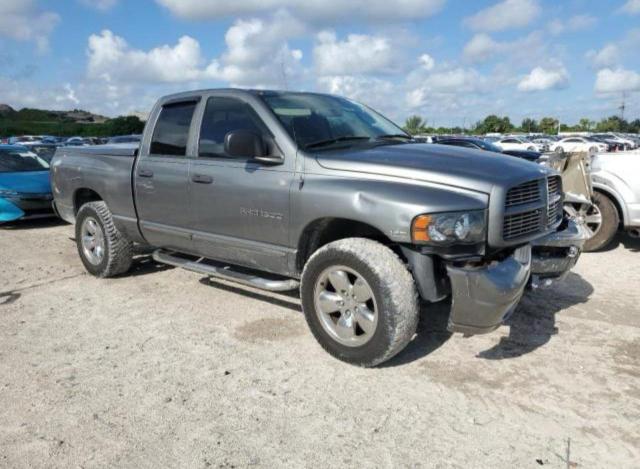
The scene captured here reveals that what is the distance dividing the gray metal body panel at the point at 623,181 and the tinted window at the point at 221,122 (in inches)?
189

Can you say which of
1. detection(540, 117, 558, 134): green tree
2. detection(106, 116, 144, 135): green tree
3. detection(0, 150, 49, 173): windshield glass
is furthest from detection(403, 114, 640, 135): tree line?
detection(0, 150, 49, 173): windshield glass

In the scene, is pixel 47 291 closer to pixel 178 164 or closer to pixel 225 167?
pixel 178 164

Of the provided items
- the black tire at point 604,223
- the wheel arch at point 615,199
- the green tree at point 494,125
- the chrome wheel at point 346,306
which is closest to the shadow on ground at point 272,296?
the chrome wheel at point 346,306

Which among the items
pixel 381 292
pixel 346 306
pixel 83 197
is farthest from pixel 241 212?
pixel 83 197

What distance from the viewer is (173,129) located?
16.5 feet

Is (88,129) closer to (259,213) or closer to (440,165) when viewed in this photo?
(259,213)

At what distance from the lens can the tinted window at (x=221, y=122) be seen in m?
4.37

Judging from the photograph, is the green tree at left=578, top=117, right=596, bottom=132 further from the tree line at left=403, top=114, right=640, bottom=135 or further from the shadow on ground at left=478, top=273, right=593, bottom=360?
the shadow on ground at left=478, top=273, right=593, bottom=360

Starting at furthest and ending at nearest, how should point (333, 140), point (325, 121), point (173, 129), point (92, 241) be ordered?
point (92, 241) → point (173, 129) → point (325, 121) → point (333, 140)

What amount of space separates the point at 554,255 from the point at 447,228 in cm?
125

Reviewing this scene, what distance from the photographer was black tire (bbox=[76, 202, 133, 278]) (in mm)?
5734

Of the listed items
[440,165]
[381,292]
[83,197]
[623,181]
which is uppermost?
[440,165]

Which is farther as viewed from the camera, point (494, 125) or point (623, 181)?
point (494, 125)

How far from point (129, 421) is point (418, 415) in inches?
64.0
